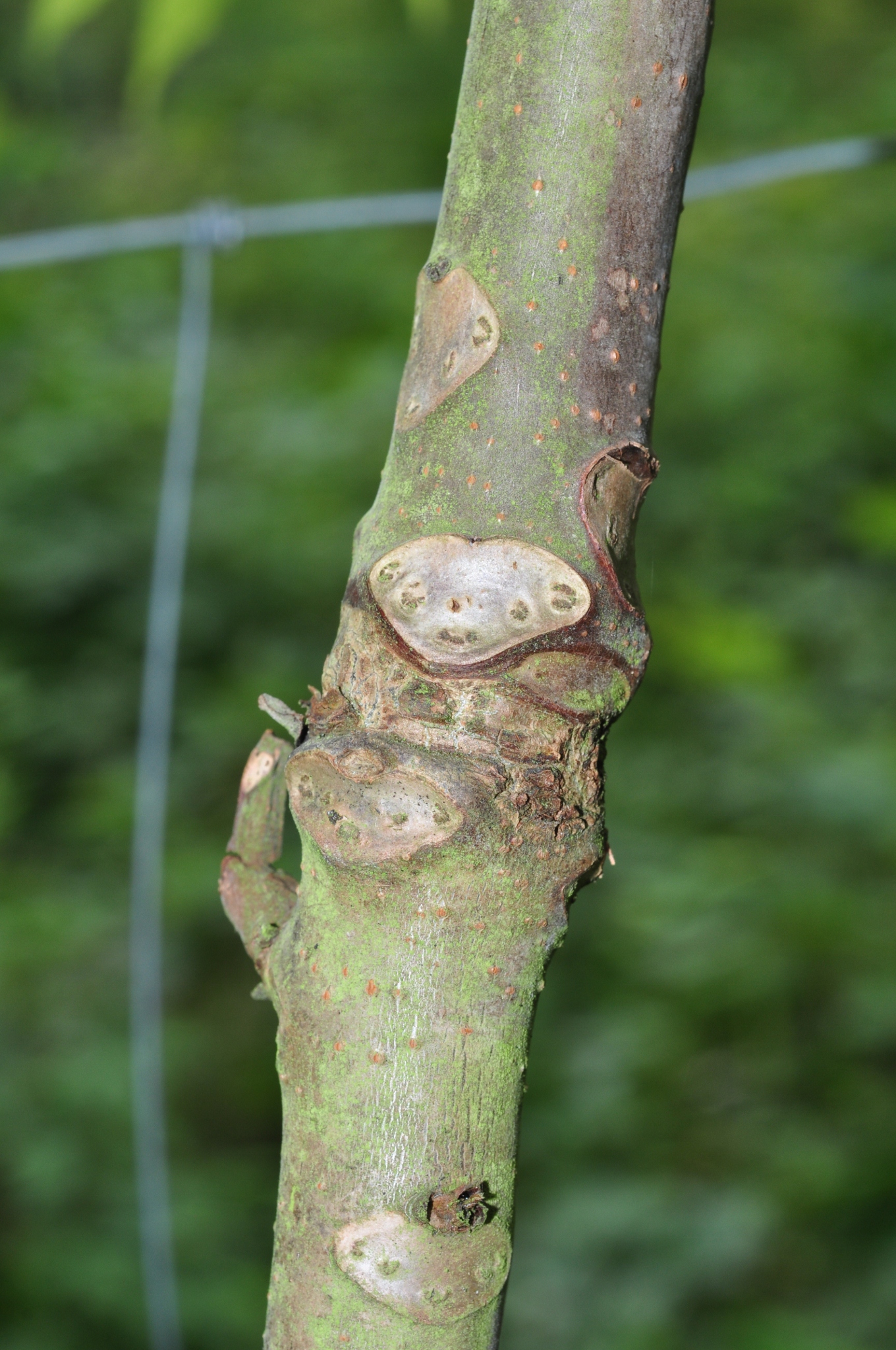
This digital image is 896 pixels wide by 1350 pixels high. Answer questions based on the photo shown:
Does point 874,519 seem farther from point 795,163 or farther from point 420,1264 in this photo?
point 420,1264

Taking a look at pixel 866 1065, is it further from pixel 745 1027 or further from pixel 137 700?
pixel 137 700

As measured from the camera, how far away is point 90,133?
11.4 ft

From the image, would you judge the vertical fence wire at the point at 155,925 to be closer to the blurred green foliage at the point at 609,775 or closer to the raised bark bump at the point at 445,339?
the blurred green foliage at the point at 609,775

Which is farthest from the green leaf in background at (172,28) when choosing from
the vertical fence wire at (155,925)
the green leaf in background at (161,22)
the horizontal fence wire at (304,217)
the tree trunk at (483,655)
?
the vertical fence wire at (155,925)

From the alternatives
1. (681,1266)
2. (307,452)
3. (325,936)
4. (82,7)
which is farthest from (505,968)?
(307,452)

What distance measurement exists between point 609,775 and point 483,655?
4.92 ft

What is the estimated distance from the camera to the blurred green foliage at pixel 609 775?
141 cm

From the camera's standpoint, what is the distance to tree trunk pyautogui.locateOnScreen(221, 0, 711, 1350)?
0.32 m

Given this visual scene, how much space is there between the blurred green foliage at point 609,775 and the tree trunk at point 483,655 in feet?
3.75

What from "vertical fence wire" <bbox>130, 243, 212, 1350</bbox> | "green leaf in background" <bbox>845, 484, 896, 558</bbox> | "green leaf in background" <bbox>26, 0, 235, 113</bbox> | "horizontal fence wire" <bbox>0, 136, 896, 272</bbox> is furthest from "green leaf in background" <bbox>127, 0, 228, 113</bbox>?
"green leaf in background" <bbox>845, 484, 896, 558</bbox>

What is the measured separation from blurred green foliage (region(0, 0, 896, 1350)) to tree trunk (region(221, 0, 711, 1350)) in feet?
3.75

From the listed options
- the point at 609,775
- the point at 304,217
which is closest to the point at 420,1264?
the point at 304,217

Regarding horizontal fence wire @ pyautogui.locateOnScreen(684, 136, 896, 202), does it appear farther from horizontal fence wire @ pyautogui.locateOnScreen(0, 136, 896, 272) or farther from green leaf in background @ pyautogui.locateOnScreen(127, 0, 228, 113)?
green leaf in background @ pyautogui.locateOnScreen(127, 0, 228, 113)

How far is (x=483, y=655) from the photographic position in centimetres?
32
